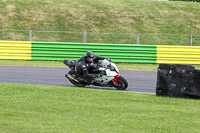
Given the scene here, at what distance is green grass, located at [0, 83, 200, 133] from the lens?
665cm

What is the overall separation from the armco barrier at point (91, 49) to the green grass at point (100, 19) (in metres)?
9.12

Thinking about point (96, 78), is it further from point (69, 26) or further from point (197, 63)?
point (69, 26)

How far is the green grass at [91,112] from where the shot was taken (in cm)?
665

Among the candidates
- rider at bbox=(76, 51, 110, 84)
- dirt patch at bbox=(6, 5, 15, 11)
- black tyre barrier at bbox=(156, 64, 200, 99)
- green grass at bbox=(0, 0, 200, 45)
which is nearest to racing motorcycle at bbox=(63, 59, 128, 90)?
rider at bbox=(76, 51, 110, 84)

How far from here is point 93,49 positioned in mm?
20672

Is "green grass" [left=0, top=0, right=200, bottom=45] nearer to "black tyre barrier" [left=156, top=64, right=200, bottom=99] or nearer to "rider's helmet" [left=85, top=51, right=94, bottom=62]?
"rider's helmet" [left=85, top=51, right=94, bottom=62]

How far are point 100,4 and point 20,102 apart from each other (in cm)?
3125

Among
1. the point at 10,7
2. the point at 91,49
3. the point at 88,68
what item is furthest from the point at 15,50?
the point at 10,7

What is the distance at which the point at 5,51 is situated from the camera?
20.5m

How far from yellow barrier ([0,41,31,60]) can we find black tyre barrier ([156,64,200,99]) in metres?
11.4

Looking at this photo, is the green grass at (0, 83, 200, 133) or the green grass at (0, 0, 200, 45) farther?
the green grass at (0, 0, 200, 45)

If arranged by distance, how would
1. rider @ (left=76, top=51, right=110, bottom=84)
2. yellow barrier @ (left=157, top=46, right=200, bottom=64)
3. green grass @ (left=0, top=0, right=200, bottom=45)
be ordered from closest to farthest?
1. rider @ (left=76, top=51, right=110, bottom=84)
2. yellow barrier @ (left=157, top=46, right=200, bottom=64)
3. green grass @ (left=0, top=0, right=200, bottom=45)

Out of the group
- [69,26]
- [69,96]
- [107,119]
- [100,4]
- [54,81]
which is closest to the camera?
[107,119]

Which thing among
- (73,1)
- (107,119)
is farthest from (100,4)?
(107,119)
